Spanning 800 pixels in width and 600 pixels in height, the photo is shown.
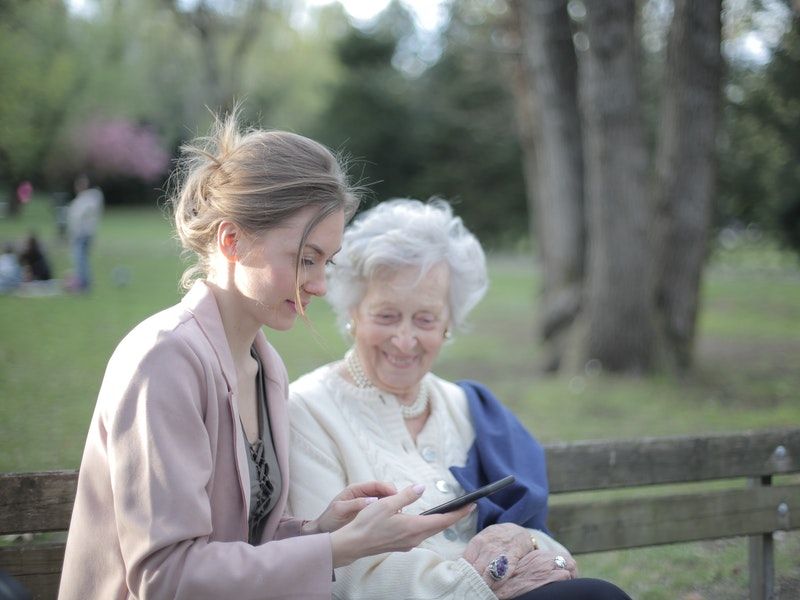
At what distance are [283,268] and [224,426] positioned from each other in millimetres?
431

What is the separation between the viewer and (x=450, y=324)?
326cm

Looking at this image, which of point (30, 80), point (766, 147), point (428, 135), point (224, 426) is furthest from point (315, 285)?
point (428, 135)

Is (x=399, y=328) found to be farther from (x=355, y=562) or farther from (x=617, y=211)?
(x=617, y=211)

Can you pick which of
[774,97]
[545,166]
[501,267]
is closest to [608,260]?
[545,166]

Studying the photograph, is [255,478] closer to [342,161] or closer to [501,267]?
[342,161]

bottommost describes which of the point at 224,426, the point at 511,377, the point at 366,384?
the point at 511,377

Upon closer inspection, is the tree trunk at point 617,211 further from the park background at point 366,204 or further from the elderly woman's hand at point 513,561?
the elderly woman's hand at point 513,561

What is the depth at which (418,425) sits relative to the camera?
10.2 feet

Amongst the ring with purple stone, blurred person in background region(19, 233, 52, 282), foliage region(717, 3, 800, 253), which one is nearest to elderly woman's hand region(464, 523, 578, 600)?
the ring with purple stone

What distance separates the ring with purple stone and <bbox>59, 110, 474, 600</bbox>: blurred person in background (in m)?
0.36

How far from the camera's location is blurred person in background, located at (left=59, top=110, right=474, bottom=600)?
1.97 metres

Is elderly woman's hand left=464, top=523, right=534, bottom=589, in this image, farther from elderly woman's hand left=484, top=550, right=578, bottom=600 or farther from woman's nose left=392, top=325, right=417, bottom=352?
woman's nose left=392, top=325, right=417, bottom=352

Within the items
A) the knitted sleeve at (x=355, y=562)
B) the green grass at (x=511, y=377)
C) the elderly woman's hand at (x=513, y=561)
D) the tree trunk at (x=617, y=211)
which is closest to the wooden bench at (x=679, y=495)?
the green grass at (x=511, y=377)

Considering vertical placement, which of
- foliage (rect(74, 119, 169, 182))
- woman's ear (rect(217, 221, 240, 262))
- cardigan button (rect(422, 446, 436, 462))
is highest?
foliage (rect(74, 119, 169, 182))
